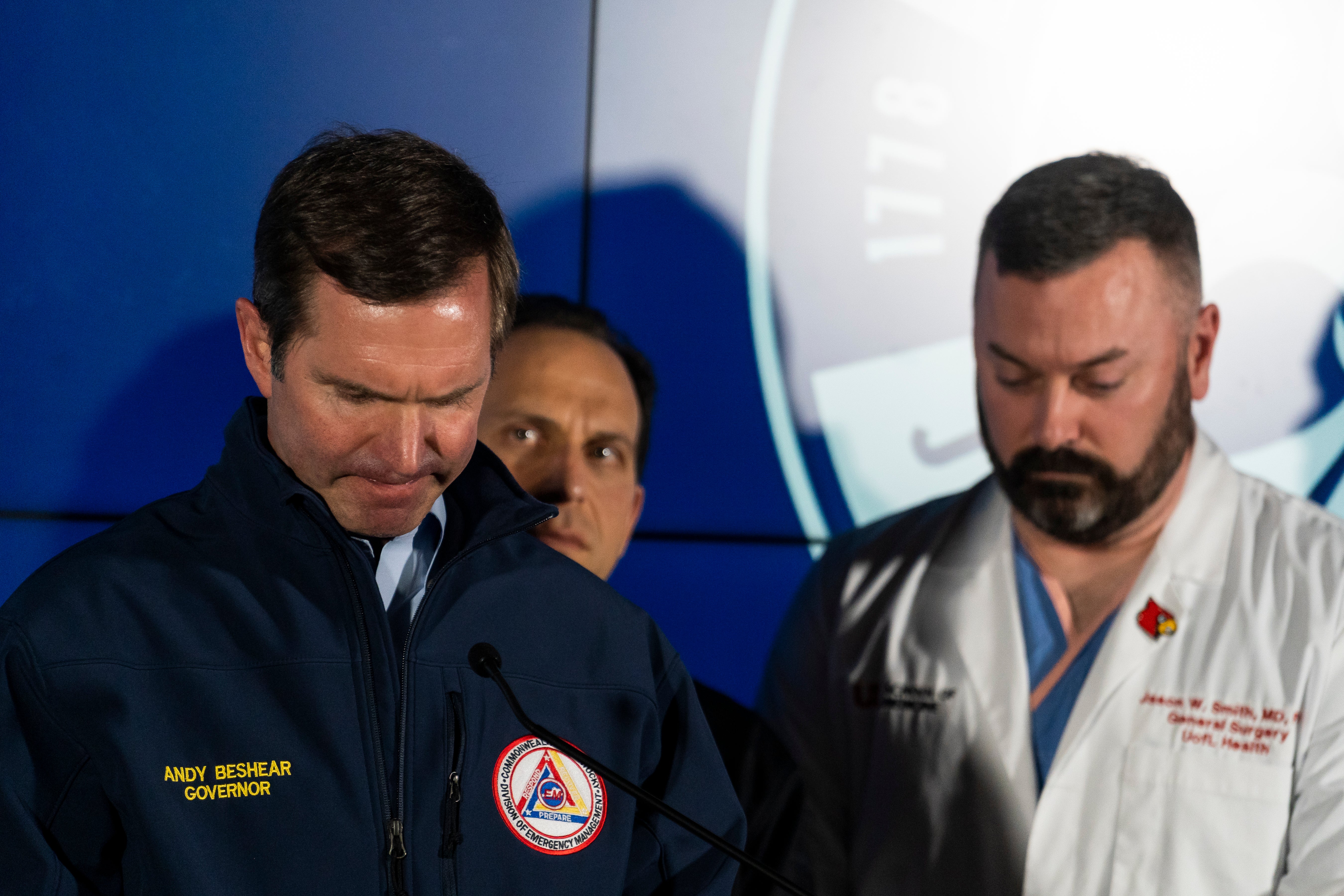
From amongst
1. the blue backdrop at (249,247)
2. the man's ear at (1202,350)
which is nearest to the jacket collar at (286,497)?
the blue backdrop at (249,247)

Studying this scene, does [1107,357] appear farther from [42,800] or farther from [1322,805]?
[42,800]

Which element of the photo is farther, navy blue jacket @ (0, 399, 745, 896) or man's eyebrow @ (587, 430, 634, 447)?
man's eyebrow @ (587, 430, 634, 447)

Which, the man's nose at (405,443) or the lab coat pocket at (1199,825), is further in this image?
the lab coat pocket at (1199,825)

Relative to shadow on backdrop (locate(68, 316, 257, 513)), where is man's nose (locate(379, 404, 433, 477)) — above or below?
above

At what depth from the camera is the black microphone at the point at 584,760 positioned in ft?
2.63

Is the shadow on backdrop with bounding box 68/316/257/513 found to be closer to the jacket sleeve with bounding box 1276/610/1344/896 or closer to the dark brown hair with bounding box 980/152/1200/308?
the dark brown hair with bounding box 980/152/1200/308

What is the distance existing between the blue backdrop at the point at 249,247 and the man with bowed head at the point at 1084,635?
0.17 meters

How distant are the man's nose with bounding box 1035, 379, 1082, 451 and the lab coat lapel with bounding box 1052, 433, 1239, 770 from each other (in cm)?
16

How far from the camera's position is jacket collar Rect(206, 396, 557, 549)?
2.66ft

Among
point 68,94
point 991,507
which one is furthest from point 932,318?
point 68,94

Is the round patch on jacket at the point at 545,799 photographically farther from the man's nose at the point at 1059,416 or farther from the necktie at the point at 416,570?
the man's nose at the point at 1059,416

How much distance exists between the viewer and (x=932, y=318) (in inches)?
56.8

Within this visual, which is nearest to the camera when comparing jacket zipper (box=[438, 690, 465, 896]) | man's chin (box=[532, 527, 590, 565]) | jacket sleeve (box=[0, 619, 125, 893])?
jacket sleeve (box=[0, 619, 125, 893])

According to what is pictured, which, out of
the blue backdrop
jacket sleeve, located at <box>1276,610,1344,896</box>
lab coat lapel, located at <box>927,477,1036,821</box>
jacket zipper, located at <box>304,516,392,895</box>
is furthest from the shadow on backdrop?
jacket sleeve, located at <box>1276,610,1344,896</box>
